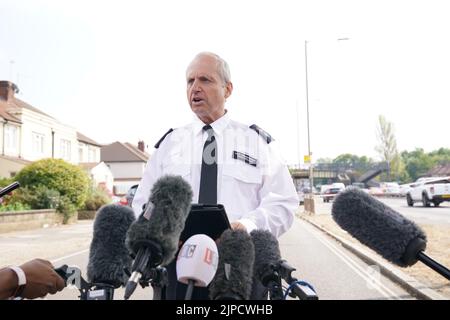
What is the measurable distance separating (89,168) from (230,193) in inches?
1578

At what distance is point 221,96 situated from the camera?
235cm

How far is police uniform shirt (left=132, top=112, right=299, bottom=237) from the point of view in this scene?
7.35 feet

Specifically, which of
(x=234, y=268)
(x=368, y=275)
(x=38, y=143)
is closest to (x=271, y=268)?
(x=234, y=268)

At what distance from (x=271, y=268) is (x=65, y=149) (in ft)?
135

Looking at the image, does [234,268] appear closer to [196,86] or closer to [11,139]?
[196,86]

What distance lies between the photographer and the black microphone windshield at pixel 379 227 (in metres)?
1.62

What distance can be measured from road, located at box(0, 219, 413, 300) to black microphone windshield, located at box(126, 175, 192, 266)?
1.52m

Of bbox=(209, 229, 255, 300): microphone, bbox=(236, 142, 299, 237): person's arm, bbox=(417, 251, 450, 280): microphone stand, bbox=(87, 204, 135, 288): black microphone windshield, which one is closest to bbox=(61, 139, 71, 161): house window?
bbox=(236, 142, 299, 237): person's arm

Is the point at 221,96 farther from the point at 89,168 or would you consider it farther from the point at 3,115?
the point at 89,168

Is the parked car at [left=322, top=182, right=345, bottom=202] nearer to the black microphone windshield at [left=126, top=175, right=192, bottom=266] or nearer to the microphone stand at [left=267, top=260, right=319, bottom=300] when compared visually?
the microphone stand at [left=267, top=260, right=319, bottom=300]

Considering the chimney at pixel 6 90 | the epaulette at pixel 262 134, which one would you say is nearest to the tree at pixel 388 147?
the chimney at pixel 6 90

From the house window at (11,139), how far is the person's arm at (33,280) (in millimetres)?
33355

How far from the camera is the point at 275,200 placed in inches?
87.4
